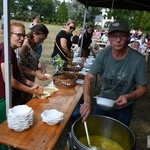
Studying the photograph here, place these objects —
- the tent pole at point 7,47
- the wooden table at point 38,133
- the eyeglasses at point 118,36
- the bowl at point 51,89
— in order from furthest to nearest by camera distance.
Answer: the bowl at point 51,89 → the eyeglasses at point 118,36 → the tent pole at point 7,47 → the wooden table at point 38,133

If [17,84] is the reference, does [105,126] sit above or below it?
below

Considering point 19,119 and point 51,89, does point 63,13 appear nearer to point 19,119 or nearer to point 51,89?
point 51,89

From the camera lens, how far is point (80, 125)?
129cm

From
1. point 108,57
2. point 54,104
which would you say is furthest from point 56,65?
point 108,57

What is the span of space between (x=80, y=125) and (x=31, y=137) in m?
0.35

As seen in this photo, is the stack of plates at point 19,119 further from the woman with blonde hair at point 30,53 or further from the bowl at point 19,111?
the woman with blonde hair at point 30,53

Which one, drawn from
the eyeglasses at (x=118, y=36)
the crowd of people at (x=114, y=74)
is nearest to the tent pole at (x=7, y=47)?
the crowd of people at (x=114, y=74)

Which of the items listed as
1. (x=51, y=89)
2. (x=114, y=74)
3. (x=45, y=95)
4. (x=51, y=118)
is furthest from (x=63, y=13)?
(x=51, y=118)

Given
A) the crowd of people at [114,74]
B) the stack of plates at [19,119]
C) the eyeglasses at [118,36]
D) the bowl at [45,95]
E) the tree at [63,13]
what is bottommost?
the bowl at [45,95]

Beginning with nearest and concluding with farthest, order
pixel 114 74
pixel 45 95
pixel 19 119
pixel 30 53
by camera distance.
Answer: pixel 19 119 → pixel 114 74 → pixel 45 95 → pixel 30 53

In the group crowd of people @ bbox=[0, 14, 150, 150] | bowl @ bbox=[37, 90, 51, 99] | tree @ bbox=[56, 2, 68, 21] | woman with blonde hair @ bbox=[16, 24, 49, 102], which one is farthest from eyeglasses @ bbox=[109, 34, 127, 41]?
tree @ bbox=[56, 2, 68, 21]

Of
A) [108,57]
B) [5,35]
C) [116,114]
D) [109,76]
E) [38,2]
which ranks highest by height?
[38,2]

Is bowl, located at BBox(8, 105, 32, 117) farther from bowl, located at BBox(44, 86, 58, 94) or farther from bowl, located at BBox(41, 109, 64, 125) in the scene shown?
bowl, located at BBox(44, 86, 58, 94)

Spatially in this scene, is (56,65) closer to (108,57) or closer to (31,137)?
(108,57)
